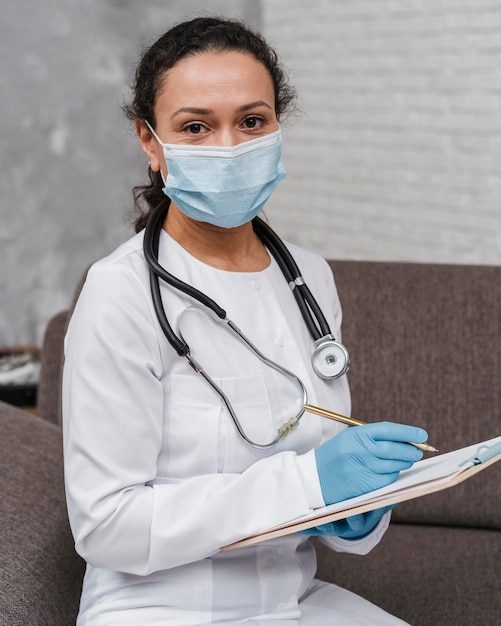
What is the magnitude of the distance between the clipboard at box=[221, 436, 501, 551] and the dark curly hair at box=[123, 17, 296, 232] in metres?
0.65

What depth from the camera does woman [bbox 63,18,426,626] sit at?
3.88ft

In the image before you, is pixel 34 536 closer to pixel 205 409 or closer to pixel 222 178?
pixel 205 409

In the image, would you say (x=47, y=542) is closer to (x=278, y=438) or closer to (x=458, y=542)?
(x=278, y=438)

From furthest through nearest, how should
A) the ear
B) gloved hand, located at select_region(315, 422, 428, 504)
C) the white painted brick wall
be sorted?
the white painted brick wall < the ear < gloved hand, located at select_region(315, 422, 428, 504)

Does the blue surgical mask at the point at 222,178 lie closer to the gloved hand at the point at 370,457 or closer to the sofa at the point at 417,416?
the gloved hand at the point at 370,457

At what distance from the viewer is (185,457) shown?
1.26 meters

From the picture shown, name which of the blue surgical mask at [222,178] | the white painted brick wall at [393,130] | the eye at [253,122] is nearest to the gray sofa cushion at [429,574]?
the blue surgical mask at [222,178]

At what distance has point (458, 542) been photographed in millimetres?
1826

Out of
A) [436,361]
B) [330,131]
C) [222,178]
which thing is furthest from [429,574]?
[330,131]

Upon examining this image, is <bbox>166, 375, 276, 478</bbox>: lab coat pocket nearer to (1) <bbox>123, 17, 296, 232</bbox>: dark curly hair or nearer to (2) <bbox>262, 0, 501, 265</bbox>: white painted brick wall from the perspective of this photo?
(1) <bbox>123, 17, 296, 232</bbox>: dark curly hair

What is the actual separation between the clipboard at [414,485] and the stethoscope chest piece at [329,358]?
240 millimetres

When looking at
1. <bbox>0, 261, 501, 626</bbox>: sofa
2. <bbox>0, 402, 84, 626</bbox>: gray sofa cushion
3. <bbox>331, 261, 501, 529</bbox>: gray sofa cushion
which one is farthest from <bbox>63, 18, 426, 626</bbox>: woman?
<bbox>331, 261, 501, 529</bbox>: gray sofa cushion

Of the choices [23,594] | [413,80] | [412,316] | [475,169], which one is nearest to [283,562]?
[23,594]

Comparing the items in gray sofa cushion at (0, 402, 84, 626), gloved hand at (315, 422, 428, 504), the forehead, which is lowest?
gray sofa cushion at (0, 402, 84, 626)
